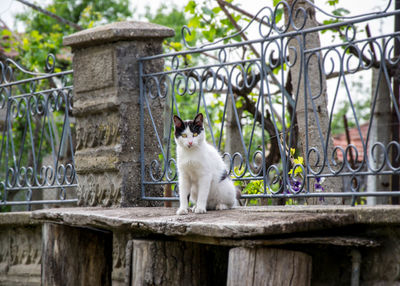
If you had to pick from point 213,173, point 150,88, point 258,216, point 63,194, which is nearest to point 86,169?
point 63,194

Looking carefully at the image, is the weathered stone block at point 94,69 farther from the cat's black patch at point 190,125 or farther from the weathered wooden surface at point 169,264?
the weathered wooden surface at point 169,264

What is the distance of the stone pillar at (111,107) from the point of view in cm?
515

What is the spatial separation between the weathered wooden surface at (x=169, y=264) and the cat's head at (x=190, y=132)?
0.75m

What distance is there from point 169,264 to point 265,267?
76cm

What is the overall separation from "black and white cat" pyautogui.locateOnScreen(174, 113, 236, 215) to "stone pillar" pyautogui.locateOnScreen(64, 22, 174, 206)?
2.95 ft

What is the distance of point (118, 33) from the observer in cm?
513

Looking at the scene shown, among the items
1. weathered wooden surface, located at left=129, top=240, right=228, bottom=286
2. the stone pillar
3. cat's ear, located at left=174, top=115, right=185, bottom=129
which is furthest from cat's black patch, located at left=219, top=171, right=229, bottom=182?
the stone pillar

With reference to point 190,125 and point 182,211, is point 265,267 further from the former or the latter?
point 190,125

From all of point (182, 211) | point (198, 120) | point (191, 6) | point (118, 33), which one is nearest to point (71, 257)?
point (182, 211)

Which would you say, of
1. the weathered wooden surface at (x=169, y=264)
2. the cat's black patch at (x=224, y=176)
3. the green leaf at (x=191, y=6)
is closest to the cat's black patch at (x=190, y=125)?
the cat's black patch at (x=224, y=176)

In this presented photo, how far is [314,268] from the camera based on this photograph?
362 centimetres

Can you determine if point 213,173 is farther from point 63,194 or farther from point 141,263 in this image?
point 63,194

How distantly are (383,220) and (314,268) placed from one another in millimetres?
538

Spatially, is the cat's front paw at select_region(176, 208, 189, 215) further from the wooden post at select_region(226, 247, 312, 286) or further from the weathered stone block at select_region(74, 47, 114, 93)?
the weathered stone block at select_region(74, 47, 114, 93)
